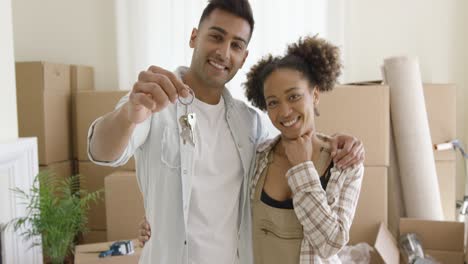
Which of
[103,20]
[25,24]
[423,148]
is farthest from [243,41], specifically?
[25,24]

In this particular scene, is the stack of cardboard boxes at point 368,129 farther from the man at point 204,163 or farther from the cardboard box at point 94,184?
the cardboard box at point 94,184

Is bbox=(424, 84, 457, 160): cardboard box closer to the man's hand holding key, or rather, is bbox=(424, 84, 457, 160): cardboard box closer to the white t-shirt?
the white t-shirt

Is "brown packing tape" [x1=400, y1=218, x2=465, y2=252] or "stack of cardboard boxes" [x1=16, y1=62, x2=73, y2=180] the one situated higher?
"stack of cardboard boxes" [x1=16, y1=62, x2=73, y2=180]

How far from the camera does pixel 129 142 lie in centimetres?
88

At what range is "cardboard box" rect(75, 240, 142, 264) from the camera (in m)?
1.77

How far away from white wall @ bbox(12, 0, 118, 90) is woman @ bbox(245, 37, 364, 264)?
5.70ft

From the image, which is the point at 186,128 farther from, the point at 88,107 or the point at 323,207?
the point at 88,107

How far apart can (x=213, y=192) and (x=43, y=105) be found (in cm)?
162

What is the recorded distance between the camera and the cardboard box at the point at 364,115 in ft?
6.41

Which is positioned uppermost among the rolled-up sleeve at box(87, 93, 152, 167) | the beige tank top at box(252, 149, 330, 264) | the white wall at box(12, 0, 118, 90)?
the white wall at box(12, 0, 118, 90)

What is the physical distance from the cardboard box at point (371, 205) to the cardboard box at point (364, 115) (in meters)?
0.06

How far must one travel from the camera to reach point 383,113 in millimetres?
1954

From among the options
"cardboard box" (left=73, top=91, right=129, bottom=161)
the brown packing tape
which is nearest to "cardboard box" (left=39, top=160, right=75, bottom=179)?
"cardboard box" (left=73, top=91, right=129, bottom=161)

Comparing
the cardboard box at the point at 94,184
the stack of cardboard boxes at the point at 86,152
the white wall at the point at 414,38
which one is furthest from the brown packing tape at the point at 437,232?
the cardboard box at the point at 94,184
